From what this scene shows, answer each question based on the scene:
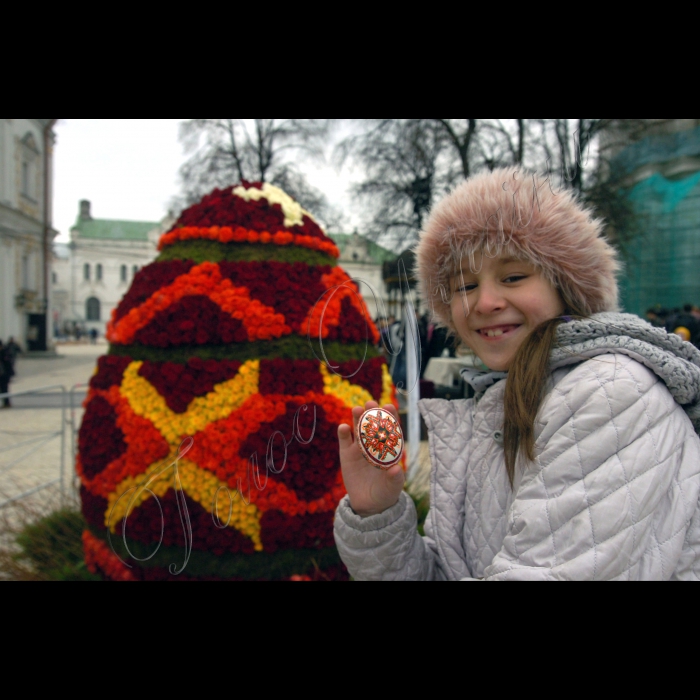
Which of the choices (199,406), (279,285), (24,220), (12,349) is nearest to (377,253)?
(279,285)

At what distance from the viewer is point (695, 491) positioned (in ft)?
2.86

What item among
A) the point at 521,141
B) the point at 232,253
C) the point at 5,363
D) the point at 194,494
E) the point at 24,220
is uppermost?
the point at 24,220

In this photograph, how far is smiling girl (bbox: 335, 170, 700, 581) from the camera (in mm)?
835

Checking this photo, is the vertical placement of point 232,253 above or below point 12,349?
above

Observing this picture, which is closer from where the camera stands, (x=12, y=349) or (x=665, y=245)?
(x=665, y=245)

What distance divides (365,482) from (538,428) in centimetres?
40

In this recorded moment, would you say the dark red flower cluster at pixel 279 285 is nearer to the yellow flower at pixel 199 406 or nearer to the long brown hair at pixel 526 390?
the yellow flower at pixel 199 406

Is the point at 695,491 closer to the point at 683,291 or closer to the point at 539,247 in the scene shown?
the point at 539,247

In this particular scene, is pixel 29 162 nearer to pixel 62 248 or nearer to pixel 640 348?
pixel 62 248

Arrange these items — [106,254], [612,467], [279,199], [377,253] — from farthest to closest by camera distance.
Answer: [106,254]
[279,199]
[377,253]
[612,467]

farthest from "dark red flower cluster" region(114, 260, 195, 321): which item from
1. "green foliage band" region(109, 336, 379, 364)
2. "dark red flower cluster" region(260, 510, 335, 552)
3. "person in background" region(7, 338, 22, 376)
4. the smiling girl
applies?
"person in background" region(7, 338, 22, 376)

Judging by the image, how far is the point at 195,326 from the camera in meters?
2.09

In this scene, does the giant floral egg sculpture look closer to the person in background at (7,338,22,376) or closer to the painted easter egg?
the painted easter egg

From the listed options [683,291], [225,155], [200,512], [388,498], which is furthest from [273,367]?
[225,155]
